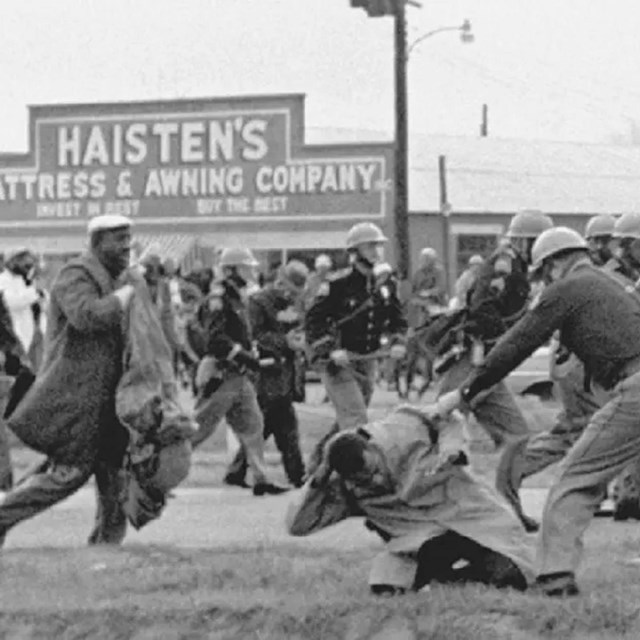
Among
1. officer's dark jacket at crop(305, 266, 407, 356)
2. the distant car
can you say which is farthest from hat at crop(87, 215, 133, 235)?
the distant car

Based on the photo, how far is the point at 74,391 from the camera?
11.4m

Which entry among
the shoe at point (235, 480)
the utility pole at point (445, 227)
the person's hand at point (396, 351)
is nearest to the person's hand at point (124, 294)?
the person's hand at point (396, 351)

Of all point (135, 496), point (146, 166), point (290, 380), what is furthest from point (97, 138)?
point (135, 496)

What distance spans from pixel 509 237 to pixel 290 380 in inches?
100

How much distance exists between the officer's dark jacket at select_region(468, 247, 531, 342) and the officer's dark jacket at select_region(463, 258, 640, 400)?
232 inches

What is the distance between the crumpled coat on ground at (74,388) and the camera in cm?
1135

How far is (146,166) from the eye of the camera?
46.9m

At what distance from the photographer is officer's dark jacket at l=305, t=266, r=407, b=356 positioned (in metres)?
15.9

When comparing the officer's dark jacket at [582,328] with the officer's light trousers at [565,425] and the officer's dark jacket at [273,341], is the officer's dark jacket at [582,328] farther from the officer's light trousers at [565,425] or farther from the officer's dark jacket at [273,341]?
the officer's dark jacket at [273,341]

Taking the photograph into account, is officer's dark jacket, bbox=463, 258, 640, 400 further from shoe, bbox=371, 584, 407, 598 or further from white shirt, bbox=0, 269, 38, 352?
white shirt, bbox=0, 269, 38, 352

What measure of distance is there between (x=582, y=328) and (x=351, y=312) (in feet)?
21.6

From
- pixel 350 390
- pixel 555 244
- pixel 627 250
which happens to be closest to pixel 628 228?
pixel 627 250

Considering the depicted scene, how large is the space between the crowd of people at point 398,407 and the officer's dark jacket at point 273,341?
0.4 inches

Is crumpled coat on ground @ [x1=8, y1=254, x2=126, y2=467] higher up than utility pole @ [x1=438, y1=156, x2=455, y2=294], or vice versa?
utility pole @ [x1=438, y1=156, x2=455, y2=294]
